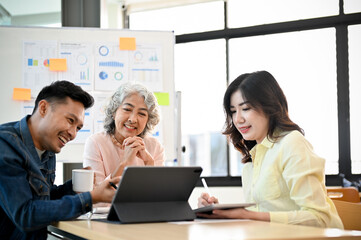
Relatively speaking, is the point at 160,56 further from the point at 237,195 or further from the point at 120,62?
the point at 237,195

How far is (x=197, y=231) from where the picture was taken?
128cm

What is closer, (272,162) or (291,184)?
(291,184)

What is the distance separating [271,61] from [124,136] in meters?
2.83

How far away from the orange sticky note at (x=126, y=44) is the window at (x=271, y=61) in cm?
178

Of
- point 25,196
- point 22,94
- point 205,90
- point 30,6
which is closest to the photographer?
point 25,196

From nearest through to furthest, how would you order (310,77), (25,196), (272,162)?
(25,196) < (272,162) < (310,77)

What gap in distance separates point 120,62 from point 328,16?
2384 mm

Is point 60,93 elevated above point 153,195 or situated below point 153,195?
above

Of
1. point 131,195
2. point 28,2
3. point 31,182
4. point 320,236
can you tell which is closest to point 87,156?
point 31,182

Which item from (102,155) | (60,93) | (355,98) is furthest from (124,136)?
(355,98)

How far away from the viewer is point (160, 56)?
3.81 meters

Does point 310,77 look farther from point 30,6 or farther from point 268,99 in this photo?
point 268,99

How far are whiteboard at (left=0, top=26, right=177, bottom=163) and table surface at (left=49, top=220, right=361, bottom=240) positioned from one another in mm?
2226

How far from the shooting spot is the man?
155 cm
